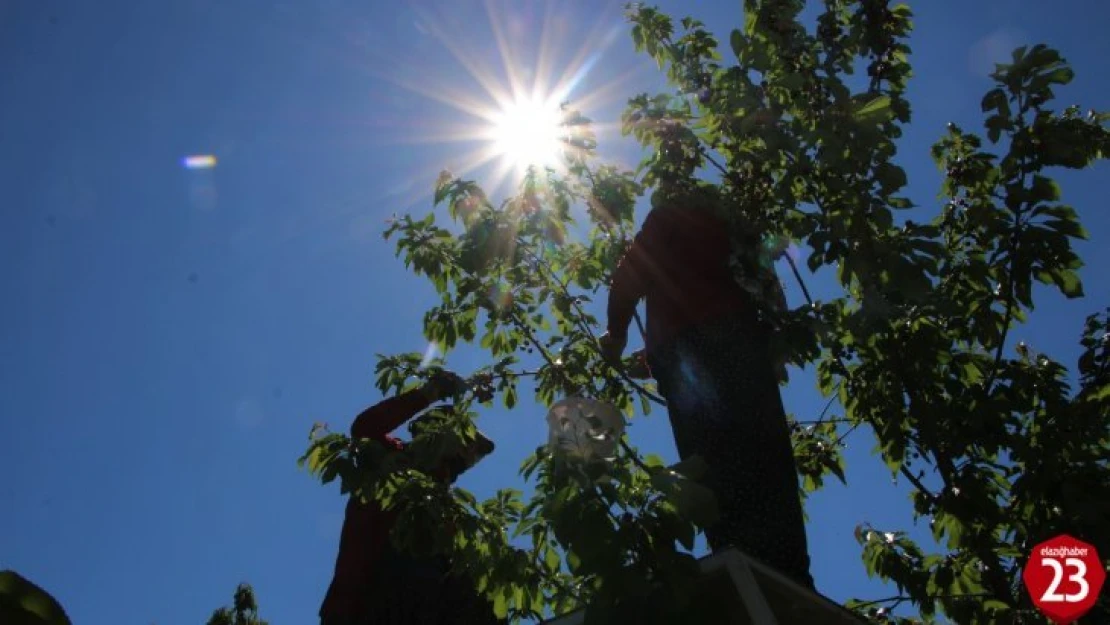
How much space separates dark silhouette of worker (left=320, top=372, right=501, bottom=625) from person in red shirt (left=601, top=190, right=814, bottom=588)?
1489mm

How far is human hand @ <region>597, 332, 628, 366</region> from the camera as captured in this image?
18.8 feet

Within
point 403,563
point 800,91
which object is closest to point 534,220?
point 800,91

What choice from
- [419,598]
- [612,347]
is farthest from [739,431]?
[419,598]

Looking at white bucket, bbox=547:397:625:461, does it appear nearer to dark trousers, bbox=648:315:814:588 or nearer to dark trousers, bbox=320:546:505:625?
dark trousers, bbox=648:315:814:588

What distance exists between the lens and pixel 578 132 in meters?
6.17

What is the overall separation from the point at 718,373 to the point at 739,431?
36cm

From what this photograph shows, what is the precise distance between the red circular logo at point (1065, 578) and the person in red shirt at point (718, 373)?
5.46 ft

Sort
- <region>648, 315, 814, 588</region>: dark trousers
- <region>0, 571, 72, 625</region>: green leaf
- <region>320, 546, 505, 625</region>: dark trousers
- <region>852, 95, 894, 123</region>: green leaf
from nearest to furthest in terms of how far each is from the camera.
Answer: <region>0, 571, 72, 625</region>: green leaf
<region>648, 315, 814, 588</region>: dark trousers
<region>852, 95, 894, 123</region>: green leaf
<region>320, 546, 505, 625</region>: dark trousers

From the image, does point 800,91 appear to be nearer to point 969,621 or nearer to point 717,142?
point 717,142

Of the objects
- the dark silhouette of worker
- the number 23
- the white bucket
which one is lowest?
the number 23

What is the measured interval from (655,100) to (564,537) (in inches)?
146

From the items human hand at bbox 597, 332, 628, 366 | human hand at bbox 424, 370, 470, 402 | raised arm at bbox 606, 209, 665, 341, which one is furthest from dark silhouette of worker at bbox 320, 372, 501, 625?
raised arm at bbox 606, 209, 665, 341

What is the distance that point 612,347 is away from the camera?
5855 millimetres

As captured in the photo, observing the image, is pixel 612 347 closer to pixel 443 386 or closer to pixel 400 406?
pixel 443 386
